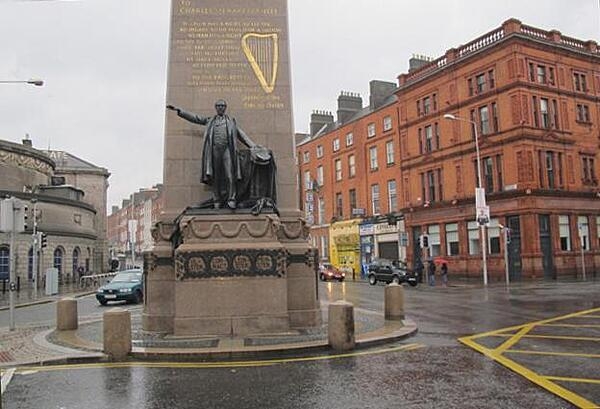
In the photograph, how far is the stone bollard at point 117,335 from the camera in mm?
9289

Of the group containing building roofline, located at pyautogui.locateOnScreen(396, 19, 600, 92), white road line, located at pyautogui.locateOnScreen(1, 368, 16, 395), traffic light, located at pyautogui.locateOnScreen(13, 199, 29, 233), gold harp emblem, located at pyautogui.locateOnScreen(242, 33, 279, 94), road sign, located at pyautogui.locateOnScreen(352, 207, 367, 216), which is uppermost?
building roofline, located at pyautogui.locateOnScreen(396, 19, 600, 92)

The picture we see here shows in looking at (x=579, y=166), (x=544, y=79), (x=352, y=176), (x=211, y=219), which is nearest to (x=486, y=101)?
(x=544, y=79)

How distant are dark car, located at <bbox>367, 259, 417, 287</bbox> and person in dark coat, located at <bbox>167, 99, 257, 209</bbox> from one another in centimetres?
2430

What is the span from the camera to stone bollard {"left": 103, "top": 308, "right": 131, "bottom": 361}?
30.5ft

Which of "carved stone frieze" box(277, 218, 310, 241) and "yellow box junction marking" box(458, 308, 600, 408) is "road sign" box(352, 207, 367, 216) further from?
"carved stone frieze" box(277, 218, 310, 241)

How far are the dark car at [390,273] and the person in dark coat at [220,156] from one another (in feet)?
79.7

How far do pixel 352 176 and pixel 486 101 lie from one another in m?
19.2

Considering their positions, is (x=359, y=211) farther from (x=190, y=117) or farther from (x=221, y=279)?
(x=221, y=279)

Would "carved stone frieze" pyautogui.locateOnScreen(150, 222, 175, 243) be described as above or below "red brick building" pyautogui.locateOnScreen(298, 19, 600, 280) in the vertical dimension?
below

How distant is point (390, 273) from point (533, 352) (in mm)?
27528

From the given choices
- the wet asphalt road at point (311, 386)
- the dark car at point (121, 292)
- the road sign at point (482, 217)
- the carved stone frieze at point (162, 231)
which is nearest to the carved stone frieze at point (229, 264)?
the carved stone frieze at point (162, 231)

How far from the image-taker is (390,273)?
36.7 metres

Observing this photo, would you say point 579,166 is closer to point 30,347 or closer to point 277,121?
point 277,121

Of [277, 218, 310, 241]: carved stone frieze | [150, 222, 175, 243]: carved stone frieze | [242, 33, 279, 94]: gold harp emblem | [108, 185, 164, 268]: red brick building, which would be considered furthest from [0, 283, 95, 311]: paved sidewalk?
[108, 185, 164, 268]: red brick building
